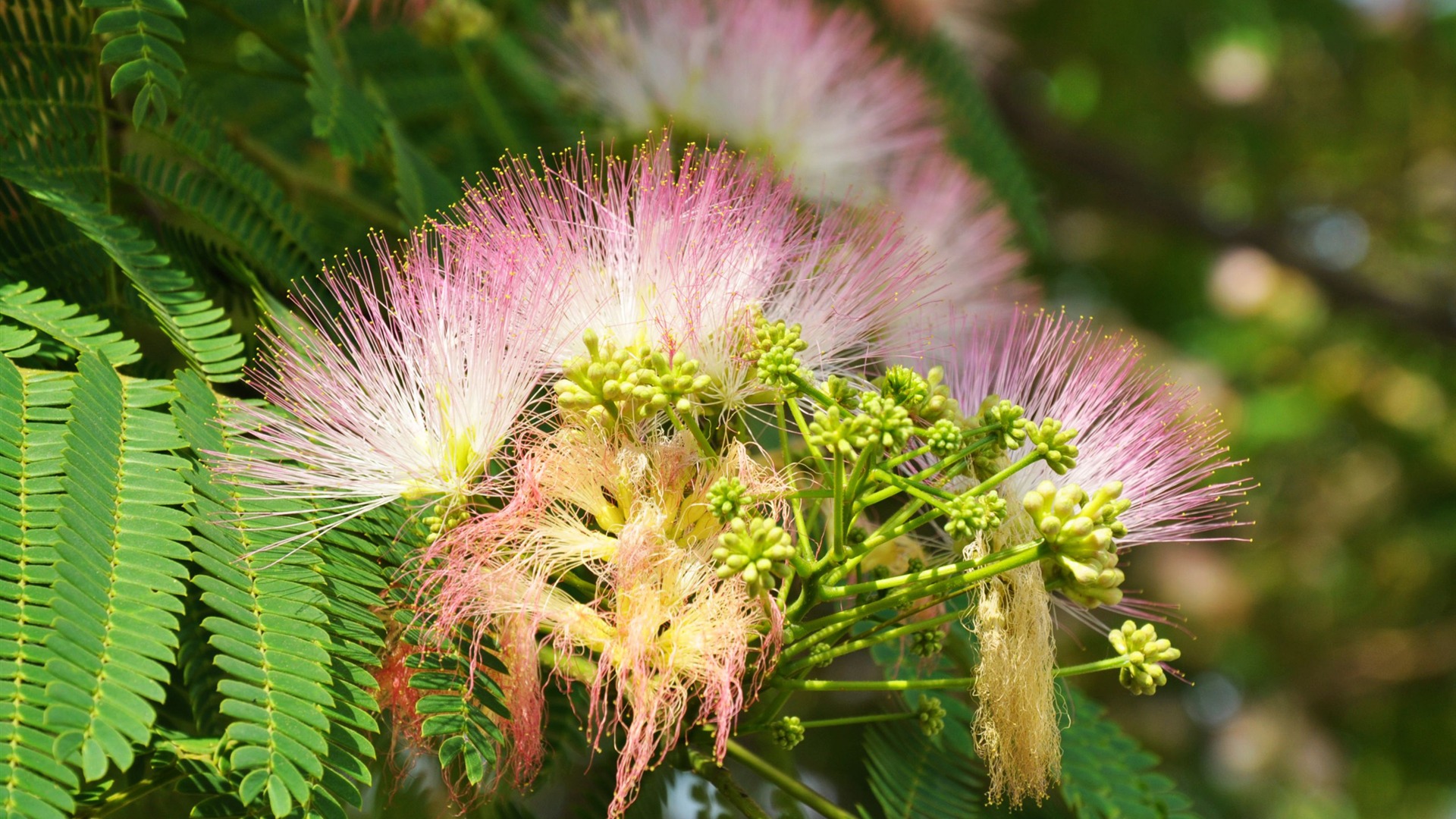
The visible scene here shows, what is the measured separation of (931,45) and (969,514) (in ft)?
9.66

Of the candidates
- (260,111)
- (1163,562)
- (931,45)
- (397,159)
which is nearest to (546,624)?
(397,159)

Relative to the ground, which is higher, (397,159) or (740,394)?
(397,159)

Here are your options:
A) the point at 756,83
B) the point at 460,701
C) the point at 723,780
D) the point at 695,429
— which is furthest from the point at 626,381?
the point at 756,83

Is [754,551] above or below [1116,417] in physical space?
below

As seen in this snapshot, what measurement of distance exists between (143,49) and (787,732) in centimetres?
144

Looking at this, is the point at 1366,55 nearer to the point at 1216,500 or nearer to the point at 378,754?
the point at 1216,500

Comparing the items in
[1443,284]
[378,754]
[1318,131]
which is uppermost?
[1318,131]

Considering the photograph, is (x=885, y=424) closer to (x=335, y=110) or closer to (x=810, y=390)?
(x=810, y=390)

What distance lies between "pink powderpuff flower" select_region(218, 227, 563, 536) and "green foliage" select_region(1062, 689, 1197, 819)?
1095mm

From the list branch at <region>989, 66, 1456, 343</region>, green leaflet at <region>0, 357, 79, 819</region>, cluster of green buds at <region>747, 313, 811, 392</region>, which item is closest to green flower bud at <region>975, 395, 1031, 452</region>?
cluster of green buds at <region>747, 313, 811, 392</region>

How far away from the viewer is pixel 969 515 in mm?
1497

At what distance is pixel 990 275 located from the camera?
9.91ft

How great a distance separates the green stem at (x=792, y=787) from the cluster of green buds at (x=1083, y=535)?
20.9 inches

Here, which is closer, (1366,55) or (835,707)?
(835,707)
